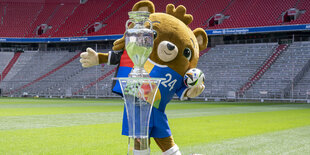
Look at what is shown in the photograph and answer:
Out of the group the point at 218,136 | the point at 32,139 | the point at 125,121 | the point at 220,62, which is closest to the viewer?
the point at 125,121

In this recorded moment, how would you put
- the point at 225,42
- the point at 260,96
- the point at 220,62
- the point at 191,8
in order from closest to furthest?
the point at 260,96
the point at 220,62
the point at 225,42
the point at 191,8

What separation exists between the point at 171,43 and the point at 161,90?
0.51 m

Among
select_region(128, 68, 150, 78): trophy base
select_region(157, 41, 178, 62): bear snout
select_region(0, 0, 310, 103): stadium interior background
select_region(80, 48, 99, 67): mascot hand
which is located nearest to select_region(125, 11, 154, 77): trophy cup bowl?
select_region(128, 68, 150, 78): trophy base

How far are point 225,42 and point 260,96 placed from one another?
8.54 m

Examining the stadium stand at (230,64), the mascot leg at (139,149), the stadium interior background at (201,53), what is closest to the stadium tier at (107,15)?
the stadium interior background at (201,53)

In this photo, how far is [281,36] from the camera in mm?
28281

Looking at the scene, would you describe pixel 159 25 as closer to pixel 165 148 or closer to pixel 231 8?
pixel 165 148

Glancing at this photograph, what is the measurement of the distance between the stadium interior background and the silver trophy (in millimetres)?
20310

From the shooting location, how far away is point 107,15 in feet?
122

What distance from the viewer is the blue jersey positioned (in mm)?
4051

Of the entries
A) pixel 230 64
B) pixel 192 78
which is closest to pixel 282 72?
pixel 230 64

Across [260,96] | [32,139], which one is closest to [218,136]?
[32,139]

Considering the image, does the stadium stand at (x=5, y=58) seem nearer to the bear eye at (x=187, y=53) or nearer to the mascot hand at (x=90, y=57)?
the mascot hand at (x=90, y=57)

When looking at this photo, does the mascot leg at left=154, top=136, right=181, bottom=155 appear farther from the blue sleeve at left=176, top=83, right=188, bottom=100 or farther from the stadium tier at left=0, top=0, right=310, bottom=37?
the stadium tier at left=0, top=0, right=310, bottom=37
